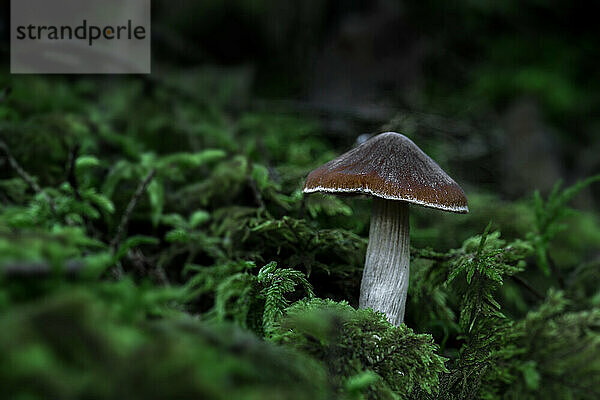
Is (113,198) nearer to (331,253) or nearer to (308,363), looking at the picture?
(331,253)

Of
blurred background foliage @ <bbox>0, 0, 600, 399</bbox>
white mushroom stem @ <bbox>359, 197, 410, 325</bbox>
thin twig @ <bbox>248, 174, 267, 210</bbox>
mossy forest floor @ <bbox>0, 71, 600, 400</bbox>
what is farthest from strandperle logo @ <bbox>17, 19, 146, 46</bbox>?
white mushroom stem @ <bbox>359, 197, 410, 325</bbox>

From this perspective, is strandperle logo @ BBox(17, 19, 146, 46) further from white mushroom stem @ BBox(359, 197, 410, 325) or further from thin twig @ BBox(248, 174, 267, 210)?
white mushroom stem @ BBox(359, 197, 410, 325)

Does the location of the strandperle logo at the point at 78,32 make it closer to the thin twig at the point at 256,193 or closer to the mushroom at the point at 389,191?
the thin twig at the point at 256,193

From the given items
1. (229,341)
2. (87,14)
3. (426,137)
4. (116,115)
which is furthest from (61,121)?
(426,137)

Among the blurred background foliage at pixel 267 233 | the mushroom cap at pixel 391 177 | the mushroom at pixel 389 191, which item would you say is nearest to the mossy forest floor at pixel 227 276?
the blurred background foliage at pixel 267 233
